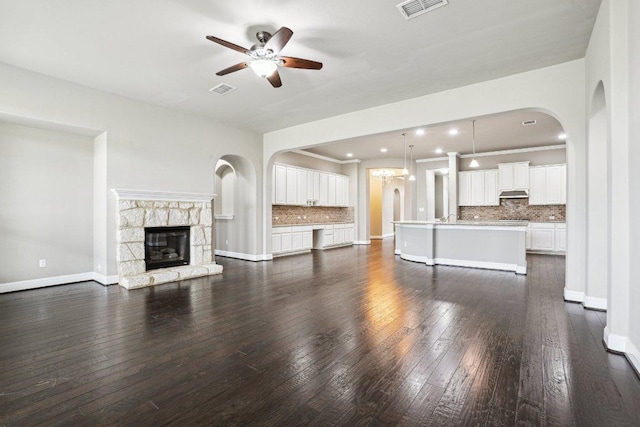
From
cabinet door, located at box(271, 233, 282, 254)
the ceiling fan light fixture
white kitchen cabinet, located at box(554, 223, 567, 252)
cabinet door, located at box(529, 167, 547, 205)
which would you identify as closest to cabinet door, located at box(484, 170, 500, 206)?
cabinet door, located at box(529, 167, 547, 205)

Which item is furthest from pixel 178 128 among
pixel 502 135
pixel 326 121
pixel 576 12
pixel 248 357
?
pixel 502 135

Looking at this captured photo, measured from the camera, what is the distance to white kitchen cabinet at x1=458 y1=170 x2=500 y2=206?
9.62m

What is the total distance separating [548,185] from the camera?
884 centimetres

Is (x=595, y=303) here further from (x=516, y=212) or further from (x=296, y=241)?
(x=296, y=241)

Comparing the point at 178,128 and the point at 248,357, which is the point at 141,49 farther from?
the point at 248,357

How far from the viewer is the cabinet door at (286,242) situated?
8.60 meters

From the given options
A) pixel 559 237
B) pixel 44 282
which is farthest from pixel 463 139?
pixel 44 282

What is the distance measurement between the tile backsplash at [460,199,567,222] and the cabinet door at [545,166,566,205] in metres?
0.35

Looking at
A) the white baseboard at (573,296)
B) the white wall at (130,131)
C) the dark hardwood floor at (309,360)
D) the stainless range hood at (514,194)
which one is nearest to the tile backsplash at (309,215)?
the white wall at (130,131)

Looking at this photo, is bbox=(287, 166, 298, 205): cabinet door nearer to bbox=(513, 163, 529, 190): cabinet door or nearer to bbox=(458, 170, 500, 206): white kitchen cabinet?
bbox=(458, 170, 500, 206): white kitchen cabinet

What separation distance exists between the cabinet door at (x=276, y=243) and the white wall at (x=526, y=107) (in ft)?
11.2

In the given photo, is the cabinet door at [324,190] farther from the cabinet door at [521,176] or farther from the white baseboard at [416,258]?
the cabinet door at [521,176]

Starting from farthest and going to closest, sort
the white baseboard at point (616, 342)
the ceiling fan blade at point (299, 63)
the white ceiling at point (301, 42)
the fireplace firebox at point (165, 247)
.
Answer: the fireplace firebox at point (165, 247) → the ceiling fan blade at point (299, 63) → the white ceiling at point (301, 42) → the white baseboard at point (616, 342)

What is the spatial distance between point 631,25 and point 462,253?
200 inches
